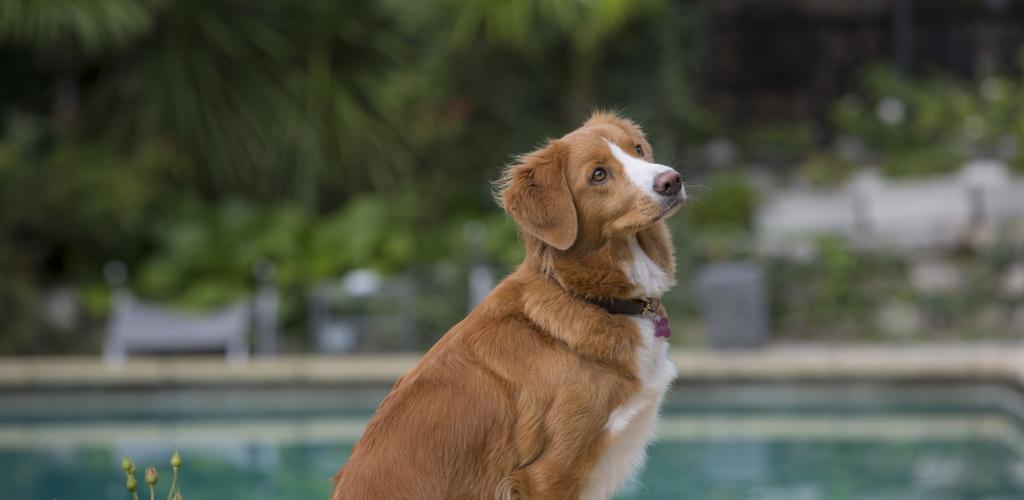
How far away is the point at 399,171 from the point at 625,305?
861 centimetres

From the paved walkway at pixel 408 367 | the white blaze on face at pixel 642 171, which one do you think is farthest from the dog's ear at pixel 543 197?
the paved walkway at pixel 408 367

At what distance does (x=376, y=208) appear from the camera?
1020cm

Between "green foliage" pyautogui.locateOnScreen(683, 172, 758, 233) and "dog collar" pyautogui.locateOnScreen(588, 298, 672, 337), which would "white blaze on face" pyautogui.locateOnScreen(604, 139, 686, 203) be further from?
"green foliage" pyautogui.locateOnScreen(683, 172, 758, 233)

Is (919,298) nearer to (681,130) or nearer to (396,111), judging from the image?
(681,130)

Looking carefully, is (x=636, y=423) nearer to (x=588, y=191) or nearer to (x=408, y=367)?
(x=588, y=191)

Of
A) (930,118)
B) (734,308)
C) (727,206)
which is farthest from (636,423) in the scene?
(930,118)

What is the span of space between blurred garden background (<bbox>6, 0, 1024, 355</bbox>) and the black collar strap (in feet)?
21.4

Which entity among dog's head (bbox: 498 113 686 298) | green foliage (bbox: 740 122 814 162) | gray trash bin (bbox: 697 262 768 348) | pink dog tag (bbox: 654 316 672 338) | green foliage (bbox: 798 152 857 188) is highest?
green foliage (bbox: 740 122 814 162)

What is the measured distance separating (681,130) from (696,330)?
3078 mm

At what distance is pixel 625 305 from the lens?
2859mm

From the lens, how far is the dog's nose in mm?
2719

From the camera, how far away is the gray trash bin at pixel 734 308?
8922mm

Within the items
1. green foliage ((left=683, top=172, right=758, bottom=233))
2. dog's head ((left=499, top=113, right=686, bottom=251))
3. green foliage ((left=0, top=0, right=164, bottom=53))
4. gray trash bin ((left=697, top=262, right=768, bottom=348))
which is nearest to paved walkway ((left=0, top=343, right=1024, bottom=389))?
gray trash bin ((left=697, top=262, right=768, bottom=348))

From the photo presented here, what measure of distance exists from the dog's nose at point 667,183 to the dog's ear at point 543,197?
0.62 feet
